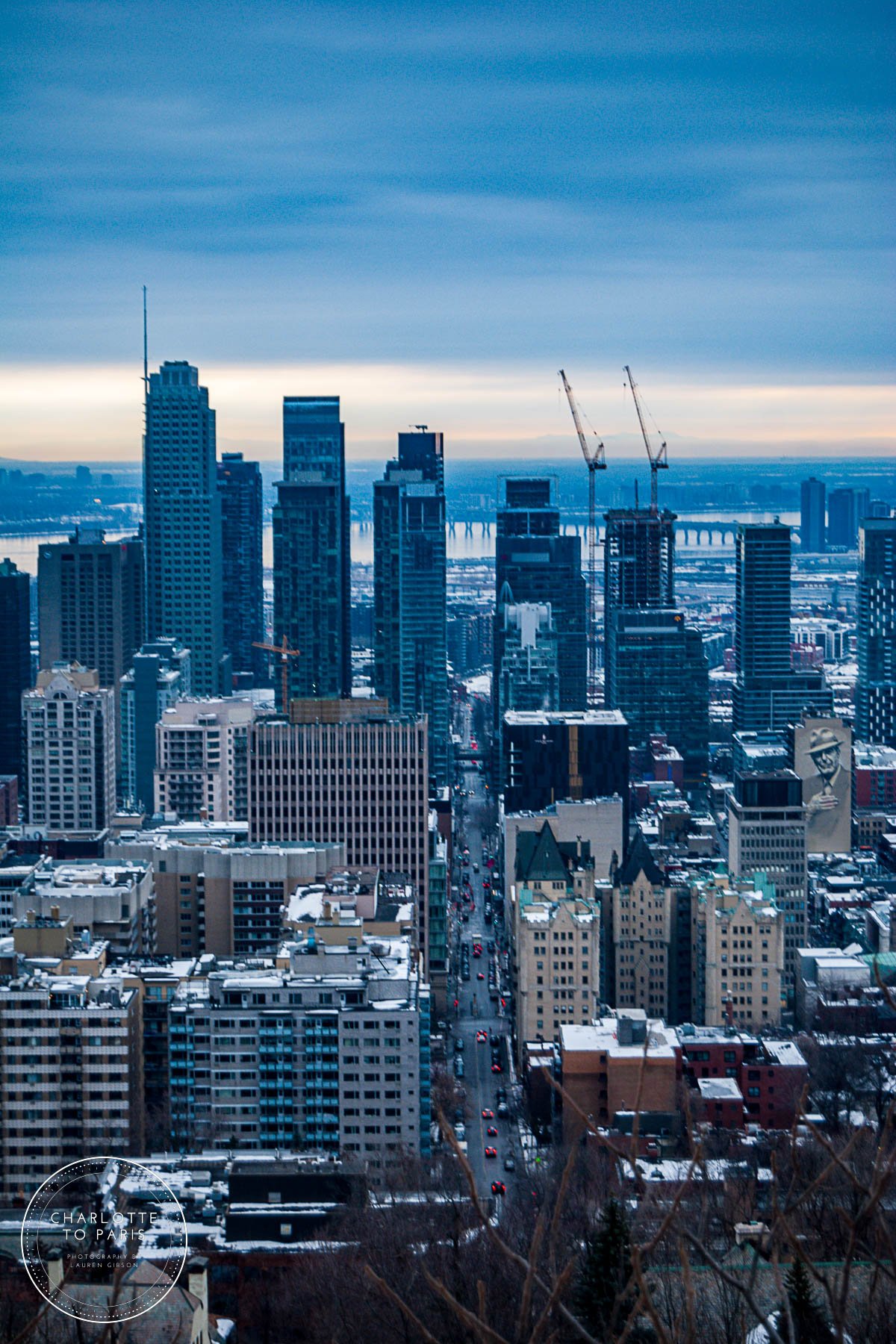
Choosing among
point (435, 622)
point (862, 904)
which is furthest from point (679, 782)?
point (862, 904)

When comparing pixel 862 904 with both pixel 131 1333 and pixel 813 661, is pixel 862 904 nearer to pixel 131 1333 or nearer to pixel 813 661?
pixel 131 1333

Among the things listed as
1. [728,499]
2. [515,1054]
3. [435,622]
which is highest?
[728,499]

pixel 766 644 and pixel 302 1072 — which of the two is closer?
pixel 302 1072

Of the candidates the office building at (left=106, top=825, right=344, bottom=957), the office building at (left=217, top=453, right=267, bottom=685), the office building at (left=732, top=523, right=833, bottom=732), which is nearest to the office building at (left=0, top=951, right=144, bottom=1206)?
the office building at (left=106, top=825, right=344, bottom=957)

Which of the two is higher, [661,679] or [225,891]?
[661,679]

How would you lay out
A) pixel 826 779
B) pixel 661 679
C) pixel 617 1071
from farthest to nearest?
pixel 661 679, pixel 826 779, pixel 617 1071

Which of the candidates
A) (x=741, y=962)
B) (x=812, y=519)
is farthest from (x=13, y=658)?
(x=812, y=519)

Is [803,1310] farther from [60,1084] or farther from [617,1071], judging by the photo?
[617,1071]

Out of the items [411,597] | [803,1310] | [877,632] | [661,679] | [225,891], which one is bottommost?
[225,891]
